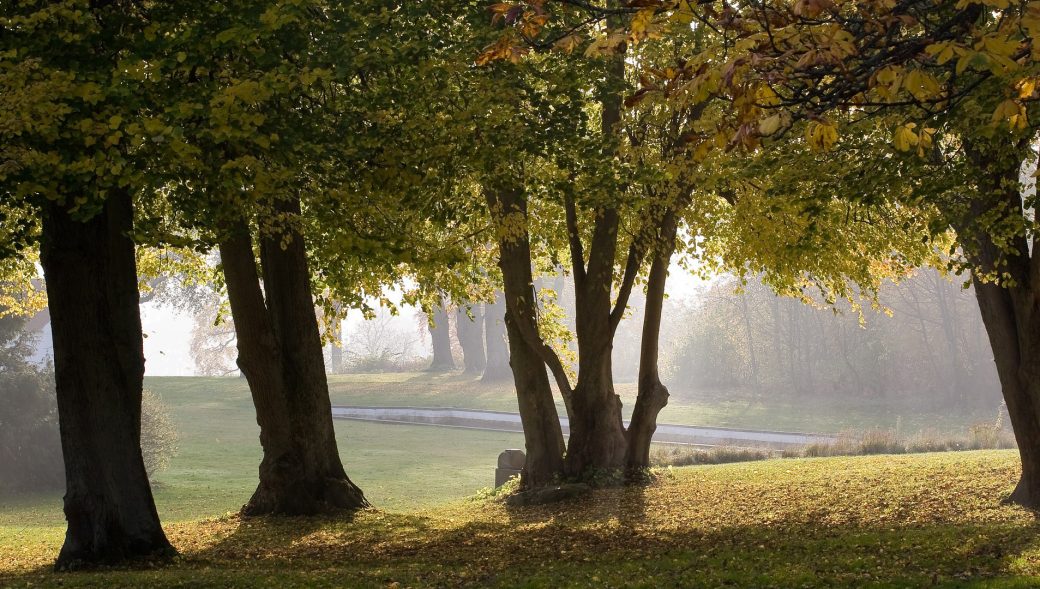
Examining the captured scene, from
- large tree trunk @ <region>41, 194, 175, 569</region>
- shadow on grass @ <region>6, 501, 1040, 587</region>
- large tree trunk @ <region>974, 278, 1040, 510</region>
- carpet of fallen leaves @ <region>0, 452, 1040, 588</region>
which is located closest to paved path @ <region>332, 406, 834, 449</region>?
carpet of fallen leaves @ <region>0, 452, 1040, 588</region>

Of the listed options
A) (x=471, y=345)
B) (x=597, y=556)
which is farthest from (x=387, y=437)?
(x=597, y=556)

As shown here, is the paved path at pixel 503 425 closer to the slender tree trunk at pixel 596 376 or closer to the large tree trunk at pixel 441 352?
the large tree trunk at pixel 441 352

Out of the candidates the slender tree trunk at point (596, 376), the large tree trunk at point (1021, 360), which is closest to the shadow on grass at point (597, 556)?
the large tree trunk at point (1021, 360)

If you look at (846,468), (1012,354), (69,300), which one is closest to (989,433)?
(846,468)

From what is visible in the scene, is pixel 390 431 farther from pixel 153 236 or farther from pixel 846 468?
pixel 153 236

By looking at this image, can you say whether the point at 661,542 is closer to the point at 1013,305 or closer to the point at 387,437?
the point at 1013,305

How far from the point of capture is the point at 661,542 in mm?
11367

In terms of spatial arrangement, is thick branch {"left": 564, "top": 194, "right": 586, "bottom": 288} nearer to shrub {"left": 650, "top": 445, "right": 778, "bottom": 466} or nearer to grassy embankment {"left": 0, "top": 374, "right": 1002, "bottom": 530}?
grassy embankment {"left": 0, "top": 374, "right": 1002, "bottom": 530}

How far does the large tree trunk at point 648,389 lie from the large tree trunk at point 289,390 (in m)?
5.44

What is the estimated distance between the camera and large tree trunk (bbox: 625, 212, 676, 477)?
18047 mm

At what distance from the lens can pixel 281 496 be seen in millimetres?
14945

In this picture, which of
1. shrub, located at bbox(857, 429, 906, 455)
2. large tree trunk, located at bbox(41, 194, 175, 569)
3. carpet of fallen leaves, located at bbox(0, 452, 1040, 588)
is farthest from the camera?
shrub, located at bbox(857, 429, 906, 455)

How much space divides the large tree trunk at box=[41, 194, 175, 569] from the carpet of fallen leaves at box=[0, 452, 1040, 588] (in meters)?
0.60

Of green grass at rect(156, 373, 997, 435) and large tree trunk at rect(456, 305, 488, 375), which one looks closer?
green grass at rect(156, 373, 997, 435)
